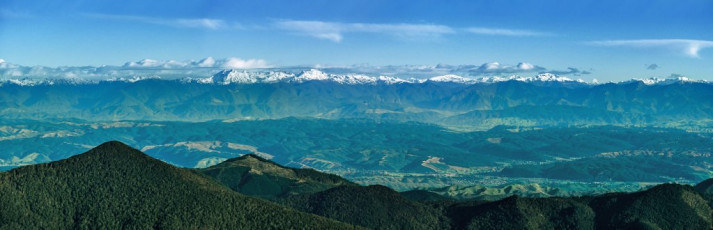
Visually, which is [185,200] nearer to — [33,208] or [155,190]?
[155,190]

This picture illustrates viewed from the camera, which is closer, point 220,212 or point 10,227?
point 10,227

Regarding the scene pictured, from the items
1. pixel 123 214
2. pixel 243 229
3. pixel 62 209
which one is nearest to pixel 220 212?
pixel 243 229

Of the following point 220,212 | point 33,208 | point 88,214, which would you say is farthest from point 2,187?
point 220,212

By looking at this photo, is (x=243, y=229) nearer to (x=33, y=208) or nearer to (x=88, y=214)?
(x=88, y=214)

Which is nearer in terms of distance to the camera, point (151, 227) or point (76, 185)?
point (151, 227)

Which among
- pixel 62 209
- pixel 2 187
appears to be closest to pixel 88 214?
pixel 62 209

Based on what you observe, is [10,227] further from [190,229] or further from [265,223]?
[265,223]

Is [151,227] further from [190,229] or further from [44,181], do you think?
[44,181]
